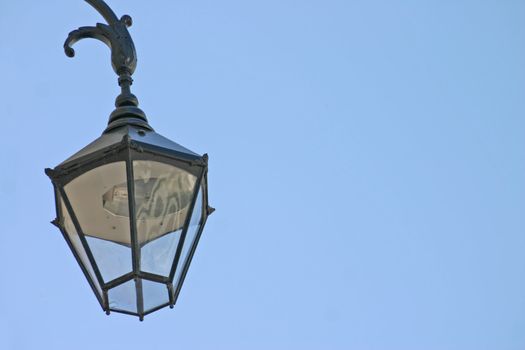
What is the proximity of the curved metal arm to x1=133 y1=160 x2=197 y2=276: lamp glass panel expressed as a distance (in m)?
1.03

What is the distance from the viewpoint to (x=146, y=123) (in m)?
4.96

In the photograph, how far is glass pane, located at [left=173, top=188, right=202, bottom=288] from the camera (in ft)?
Result: 15.0

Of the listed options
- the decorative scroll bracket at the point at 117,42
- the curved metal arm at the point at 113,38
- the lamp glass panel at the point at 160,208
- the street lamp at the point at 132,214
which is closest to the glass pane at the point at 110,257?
the street lamp at the point at 132,214

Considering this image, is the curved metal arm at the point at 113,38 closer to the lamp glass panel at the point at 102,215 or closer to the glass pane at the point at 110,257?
the lamp glass panel at the point at 102,215

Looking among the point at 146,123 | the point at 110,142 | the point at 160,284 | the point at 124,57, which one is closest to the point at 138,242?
the point at 160,284

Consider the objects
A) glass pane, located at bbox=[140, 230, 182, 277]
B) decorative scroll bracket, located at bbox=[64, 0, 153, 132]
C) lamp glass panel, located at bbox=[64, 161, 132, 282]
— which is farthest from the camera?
decorative scroll bracket, located at bbox=[64, 0, 153, 132]

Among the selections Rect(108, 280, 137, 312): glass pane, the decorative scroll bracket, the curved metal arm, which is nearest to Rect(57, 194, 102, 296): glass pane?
Rect(108, 280, 137, 312): glass pane

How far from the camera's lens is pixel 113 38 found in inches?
211

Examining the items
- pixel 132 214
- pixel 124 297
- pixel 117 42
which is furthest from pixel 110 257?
pixel 117 42

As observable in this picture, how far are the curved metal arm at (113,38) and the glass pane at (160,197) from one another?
Answer: 1.02 meters

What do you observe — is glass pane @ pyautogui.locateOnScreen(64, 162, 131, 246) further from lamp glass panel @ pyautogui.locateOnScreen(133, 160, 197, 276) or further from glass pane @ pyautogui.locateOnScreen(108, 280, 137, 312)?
glass pane @ pyautogui.locateOnScreen(108, 280, 137, 312)

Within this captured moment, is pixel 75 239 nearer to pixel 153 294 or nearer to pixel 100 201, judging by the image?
pixel 100 201

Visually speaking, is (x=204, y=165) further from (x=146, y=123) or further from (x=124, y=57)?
(x=124, y=57)

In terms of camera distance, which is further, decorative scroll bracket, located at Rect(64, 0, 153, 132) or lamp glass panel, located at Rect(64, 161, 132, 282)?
decorative scroll bracket, located at Rect(64, 0, 153, 132)
